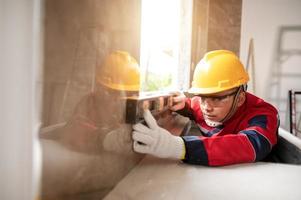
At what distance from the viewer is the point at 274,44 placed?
3701 millimetres

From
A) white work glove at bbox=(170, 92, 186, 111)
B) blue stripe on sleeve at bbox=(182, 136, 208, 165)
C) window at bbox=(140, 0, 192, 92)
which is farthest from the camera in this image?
window at bbox=(140, 0, 192, 92)

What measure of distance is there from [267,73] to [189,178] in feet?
10.7

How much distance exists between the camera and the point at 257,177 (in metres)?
0.89

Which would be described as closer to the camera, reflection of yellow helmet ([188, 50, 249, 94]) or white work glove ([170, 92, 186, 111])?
reflection of yellow helmet ([188, 50, 249, 94])

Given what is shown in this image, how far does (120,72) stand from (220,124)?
80 cm

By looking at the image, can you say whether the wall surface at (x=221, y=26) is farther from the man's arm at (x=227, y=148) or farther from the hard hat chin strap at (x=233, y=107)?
the man's arm at (x=227, y=148)

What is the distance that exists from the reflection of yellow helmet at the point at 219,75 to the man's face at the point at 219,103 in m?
0.03

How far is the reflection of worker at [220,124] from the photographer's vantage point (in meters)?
0.93

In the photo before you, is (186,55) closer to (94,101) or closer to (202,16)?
(202,16)

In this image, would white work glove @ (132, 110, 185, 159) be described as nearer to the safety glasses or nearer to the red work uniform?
the red work uniform

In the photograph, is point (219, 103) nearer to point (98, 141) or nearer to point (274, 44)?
point (98, 141)

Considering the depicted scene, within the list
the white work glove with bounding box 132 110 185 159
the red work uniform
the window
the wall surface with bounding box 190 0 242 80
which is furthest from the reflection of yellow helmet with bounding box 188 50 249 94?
the wall surface with bounding box 190 0 242 80

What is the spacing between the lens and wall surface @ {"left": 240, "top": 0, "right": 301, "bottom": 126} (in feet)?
12.0

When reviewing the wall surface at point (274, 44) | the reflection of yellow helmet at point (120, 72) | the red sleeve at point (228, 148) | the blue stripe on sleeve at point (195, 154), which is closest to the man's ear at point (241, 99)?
the red sleeve at point (228, 148)
